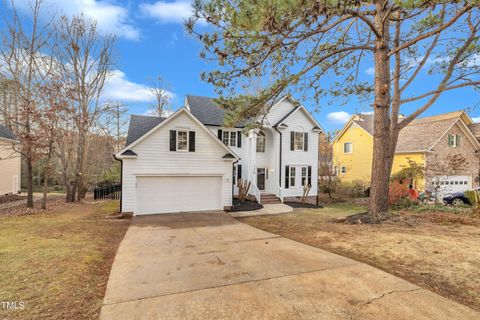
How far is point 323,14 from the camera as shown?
21.2ft

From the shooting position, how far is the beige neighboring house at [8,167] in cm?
1867

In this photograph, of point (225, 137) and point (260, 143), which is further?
point (260, 143)

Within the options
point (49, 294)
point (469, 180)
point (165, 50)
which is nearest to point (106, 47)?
point (165, 50)

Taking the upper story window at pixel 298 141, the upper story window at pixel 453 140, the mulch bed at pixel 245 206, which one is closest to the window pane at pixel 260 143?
the upper story window at pixel 298 141

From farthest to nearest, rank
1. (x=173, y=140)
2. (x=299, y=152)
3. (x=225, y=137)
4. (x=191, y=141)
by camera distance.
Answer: (x=299, y=152) → (x=225, y=137) → (x=191, y=141) → (x=173, y=140)

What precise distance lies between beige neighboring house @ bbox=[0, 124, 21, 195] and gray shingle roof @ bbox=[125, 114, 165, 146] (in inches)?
412

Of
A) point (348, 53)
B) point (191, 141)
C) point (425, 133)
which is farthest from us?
point (425, 133)

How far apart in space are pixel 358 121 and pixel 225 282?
85.6ft

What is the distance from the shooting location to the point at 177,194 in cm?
1324

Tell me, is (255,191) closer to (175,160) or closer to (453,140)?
(175,160)

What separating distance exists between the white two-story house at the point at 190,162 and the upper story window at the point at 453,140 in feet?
48.2

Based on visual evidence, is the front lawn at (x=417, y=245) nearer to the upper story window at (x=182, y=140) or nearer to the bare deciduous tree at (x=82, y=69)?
the upper story window at (x=182, y=140)

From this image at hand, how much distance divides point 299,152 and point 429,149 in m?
10.9

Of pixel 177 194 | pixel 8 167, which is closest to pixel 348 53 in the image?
pixel 177 194
